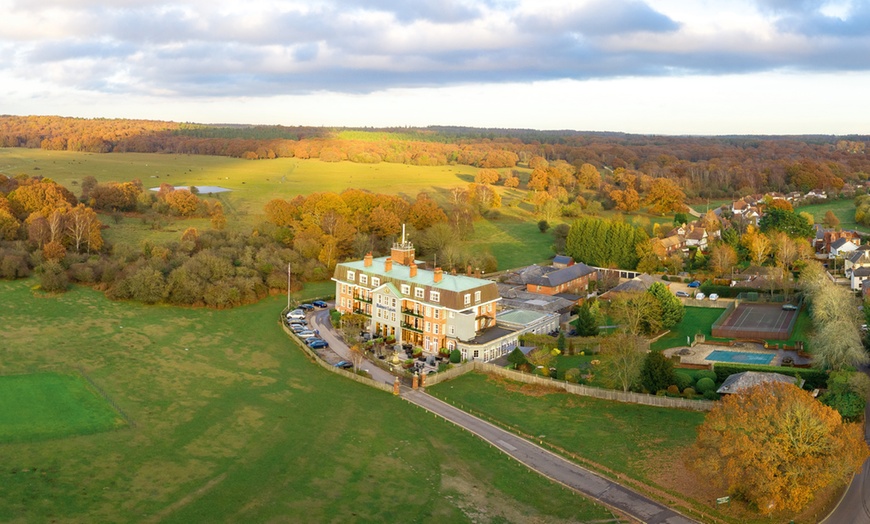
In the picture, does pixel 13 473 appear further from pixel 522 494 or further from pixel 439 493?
pixel 522 494

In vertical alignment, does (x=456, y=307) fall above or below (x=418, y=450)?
above

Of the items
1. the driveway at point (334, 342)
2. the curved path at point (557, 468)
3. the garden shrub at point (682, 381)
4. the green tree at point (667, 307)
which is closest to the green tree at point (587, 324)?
the green tree at point (667, 307)

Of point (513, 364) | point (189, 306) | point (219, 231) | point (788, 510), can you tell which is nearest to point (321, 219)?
point (219, 231)

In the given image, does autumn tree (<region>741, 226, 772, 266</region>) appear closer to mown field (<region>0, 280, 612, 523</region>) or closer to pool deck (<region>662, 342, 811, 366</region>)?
pool deck (<region>662, 342, 811, 366</region>)

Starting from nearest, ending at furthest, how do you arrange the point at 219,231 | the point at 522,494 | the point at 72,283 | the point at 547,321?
the point at 522,494 → the point at 547,321 → the point at 72,283 → the point at 219,231

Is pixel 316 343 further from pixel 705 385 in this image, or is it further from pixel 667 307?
pixel 667 307

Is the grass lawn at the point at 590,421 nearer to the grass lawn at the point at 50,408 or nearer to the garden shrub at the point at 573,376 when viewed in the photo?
the garden shrub at the point at 573,376
